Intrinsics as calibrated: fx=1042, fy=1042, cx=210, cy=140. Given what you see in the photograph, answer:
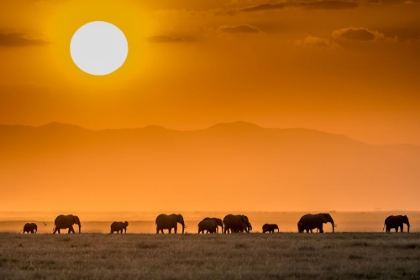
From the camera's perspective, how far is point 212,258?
130 feet

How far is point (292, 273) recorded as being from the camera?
3447cm

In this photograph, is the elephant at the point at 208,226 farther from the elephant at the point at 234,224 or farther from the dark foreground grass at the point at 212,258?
the dark foreground grass at the point at 212,258

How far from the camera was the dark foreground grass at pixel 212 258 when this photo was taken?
113ft

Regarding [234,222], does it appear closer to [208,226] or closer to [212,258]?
[208,226]

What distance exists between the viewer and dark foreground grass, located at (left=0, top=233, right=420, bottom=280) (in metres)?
34.4

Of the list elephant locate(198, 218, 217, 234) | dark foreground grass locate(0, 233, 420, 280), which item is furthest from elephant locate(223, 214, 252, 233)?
dark foreground grass locate(0, 233, 420, 280)

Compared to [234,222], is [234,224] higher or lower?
lower

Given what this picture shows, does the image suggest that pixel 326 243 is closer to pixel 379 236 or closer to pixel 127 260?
pixel 379 236

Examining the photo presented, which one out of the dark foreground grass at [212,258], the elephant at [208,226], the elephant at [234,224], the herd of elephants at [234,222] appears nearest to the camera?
the dark foreground grass at [212,258]

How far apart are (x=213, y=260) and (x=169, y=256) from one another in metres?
2.56

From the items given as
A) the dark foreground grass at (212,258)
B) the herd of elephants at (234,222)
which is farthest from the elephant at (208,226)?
the dark foreground grass at (212,258)

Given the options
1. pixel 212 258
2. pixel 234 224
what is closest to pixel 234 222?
pixel 234 224

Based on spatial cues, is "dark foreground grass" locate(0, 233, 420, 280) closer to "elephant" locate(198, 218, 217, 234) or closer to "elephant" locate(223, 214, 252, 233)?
"elephant" locate(198, 218, 217, 234)

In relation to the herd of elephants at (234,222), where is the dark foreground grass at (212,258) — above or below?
below
